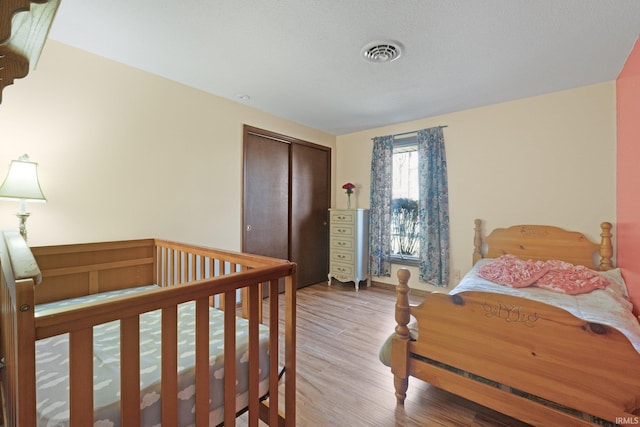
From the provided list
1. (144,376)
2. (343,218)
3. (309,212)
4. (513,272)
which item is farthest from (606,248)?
(144,376)

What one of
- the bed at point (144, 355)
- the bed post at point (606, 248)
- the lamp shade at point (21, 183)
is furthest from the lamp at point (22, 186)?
the bed post at point (606, 248)

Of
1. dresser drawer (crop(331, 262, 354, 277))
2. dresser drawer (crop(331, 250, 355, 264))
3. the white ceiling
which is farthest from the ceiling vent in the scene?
dresser drawer (crop(331, 262, 354, 277))

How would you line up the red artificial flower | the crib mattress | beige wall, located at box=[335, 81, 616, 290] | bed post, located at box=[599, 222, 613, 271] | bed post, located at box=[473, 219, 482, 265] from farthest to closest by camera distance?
the red artificial flower < bed post, located at box=[473, 219, 482, 265] < beige wall, located at box=[335, 81, 616, 290] < bed post, located at box=[599, 222, 613, 271] < the crib mattress

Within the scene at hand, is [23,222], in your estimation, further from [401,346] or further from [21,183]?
[401,346]

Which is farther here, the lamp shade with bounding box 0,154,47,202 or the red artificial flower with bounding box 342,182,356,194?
the red artificial flower with bounding box 342,182,356,194

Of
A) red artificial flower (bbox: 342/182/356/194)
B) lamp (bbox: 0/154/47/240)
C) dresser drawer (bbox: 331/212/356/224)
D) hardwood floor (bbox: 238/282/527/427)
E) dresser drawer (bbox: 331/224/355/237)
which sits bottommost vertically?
hardwood floor (bbox: 238/282/527/427)

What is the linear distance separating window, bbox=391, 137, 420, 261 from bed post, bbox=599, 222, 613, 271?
170cm

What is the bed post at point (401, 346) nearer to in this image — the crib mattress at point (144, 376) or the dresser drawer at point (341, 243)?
the crib mattress at point (144, 376)

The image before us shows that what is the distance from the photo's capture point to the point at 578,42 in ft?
6.25

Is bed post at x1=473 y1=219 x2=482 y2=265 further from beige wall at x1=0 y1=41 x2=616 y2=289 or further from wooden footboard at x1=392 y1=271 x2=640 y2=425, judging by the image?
wooden footboard at x1=392 y1=271 x2=640 y2=425

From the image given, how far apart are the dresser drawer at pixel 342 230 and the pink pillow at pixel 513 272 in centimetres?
170

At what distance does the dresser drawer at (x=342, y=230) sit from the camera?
3836 mm

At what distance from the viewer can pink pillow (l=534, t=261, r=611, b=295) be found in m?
2.01

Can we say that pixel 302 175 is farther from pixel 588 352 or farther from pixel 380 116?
pixel 588 352
